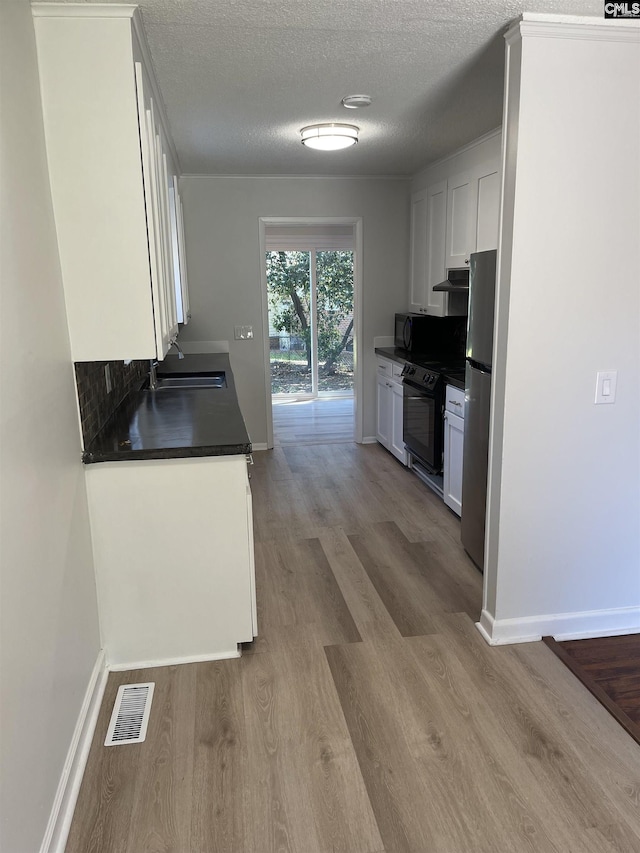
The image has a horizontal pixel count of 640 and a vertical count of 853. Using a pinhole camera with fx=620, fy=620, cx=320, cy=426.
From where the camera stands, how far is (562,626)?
2578 mm

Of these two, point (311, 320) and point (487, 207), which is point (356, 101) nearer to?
point (487, 207)

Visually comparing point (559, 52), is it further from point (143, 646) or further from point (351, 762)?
point (143, 646)

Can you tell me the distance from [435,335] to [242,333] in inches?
64.1

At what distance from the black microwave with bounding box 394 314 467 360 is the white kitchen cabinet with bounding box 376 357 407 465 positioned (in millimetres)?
255

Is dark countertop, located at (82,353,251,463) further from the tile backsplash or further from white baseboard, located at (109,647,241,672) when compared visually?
white baseboard, located at (109,647,241,672)

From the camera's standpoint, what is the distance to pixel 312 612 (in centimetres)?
282

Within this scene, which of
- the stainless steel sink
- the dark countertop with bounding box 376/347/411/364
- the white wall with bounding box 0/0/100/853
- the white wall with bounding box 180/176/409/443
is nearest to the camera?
the white wall with bounding box 0/0/100/853

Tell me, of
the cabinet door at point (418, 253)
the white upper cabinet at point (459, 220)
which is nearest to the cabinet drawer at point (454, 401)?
the white upper cabinet at point (459, 220)

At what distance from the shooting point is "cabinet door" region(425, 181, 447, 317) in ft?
15.0

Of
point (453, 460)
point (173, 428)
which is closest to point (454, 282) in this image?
point (453, 460)

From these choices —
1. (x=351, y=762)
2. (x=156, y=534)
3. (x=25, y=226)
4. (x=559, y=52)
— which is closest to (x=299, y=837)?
(x=351, y=762)

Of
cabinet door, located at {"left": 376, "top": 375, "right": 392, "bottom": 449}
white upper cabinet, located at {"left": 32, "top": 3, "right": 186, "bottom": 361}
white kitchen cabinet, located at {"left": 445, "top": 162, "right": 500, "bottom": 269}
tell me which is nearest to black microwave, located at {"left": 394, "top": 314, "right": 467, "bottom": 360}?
cabinet door, located at {"left": 376, "top": 375, "right": 392, "bottom": 449}

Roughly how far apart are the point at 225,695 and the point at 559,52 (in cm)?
256

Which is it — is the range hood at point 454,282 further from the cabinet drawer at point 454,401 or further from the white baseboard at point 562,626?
the white baseboard at point 562,626
